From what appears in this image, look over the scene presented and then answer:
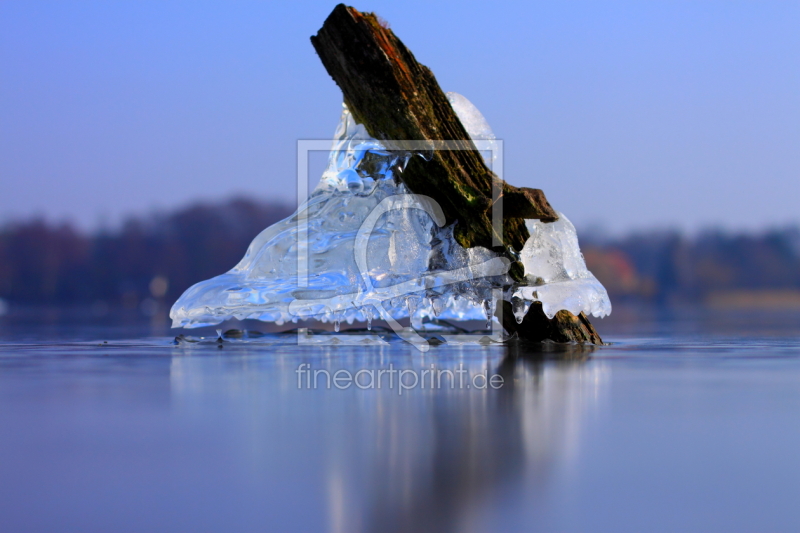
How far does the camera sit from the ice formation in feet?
13.9

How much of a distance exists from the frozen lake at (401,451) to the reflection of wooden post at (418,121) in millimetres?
1005

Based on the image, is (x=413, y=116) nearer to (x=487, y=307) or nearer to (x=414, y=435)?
(x=487, y=307)

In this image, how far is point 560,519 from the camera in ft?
4.39

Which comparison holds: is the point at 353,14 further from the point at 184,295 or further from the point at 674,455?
the point at 674,455

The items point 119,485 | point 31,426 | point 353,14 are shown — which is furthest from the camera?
point 353,14

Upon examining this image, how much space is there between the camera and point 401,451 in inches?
69.7

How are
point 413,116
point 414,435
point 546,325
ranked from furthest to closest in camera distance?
point 546,325 < point 413,116 < point 414,435

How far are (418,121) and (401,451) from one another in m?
2.53

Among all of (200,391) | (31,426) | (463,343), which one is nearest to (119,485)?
(31,426)

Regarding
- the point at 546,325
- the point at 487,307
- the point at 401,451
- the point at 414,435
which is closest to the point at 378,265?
the point at 487,307

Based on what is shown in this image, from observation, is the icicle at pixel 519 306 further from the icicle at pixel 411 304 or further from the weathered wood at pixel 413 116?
the icicle at pixel 411 304

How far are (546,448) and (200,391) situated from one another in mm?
1433

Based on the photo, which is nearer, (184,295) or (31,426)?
(31,426)

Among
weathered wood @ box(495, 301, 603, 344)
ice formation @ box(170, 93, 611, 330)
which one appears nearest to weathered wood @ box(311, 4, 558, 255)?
ice formation @ box(170, 93, 611, 330)
